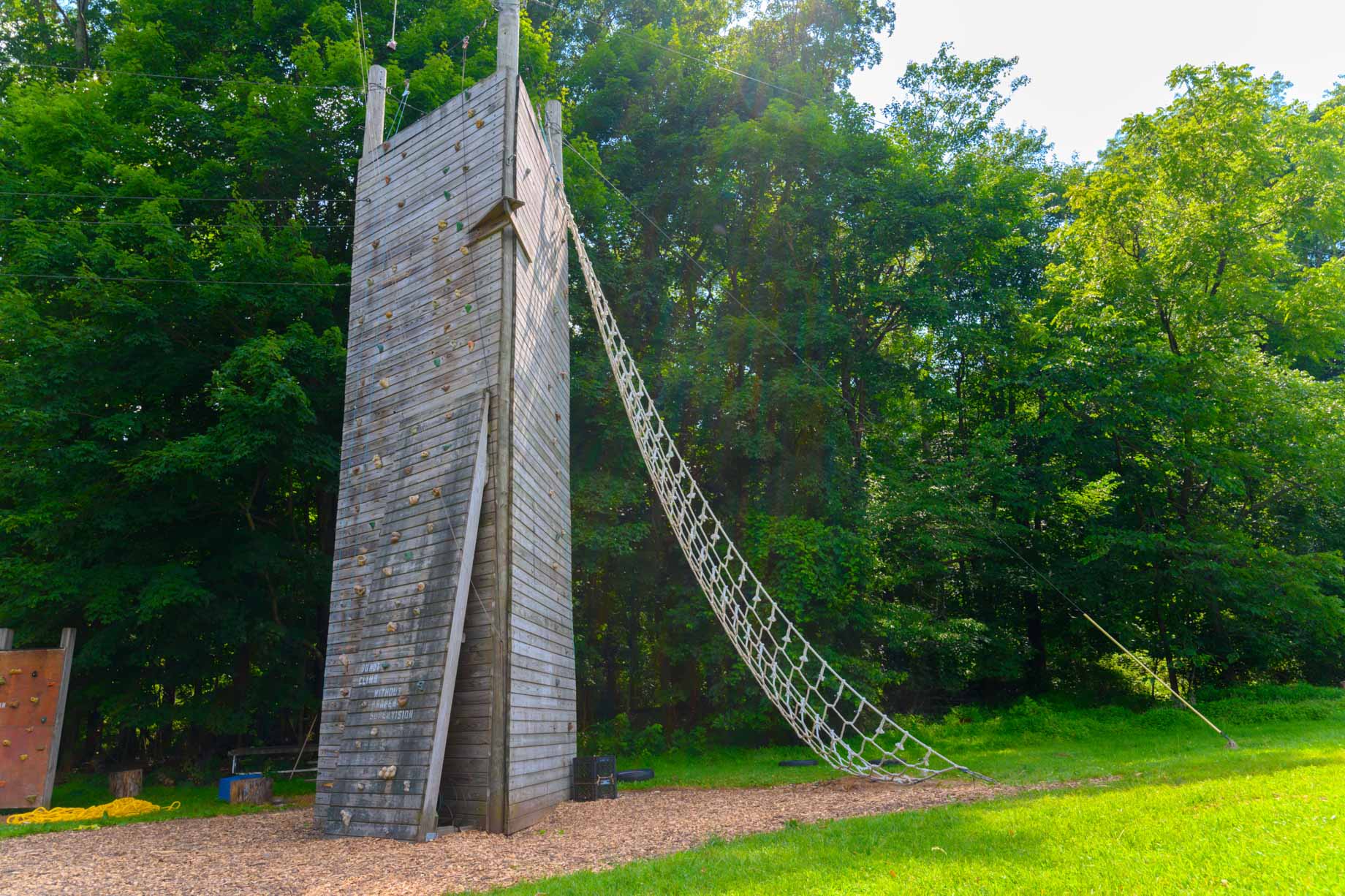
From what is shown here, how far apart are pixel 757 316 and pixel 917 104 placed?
8.26 metres

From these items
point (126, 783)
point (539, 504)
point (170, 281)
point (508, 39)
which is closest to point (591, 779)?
point (539, 504)

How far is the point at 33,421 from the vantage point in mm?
9906

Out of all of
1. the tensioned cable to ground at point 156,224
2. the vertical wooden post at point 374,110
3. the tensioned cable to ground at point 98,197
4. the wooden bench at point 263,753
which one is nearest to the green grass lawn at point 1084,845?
the vertical wooden post at point 374,110

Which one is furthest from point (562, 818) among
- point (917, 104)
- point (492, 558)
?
point (917, 104)

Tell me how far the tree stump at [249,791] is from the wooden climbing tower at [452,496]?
9.35 ft

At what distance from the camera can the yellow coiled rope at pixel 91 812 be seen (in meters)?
8.13

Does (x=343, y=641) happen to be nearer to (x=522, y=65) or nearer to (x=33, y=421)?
(x=33, y=421)

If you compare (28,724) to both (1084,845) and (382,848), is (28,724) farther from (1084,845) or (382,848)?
(1084,845)

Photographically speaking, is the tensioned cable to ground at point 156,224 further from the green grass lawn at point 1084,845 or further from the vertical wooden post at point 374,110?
the green grass lawn at point 1084,845

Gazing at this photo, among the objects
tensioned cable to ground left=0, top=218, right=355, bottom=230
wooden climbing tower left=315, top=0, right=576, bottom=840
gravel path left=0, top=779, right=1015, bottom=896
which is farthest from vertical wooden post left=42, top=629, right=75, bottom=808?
tensioned cable to ground left=0, top=218, right=355, bottom=230

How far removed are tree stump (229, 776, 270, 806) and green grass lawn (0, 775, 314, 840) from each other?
136 millimetres

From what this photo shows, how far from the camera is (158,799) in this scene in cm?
1016

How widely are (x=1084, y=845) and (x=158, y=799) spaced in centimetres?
1041

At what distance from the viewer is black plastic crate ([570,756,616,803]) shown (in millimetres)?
8359
